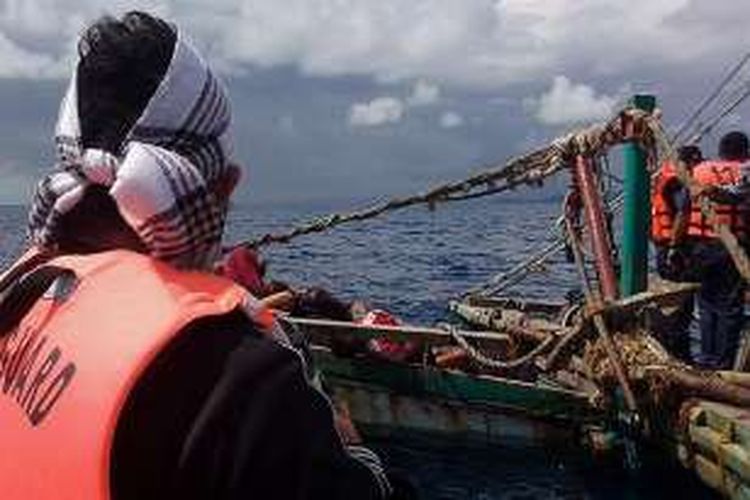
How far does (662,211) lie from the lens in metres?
14.2

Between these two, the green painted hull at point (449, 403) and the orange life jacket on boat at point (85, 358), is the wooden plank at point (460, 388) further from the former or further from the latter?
the orange life jacket on boat at point (85, 358)

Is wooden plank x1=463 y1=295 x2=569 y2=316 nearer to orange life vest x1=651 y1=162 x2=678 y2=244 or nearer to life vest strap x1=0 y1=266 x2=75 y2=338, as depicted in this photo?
orange life vest x1=651 y1=162 x2=678 y2=244

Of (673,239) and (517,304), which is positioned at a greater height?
(673,239)

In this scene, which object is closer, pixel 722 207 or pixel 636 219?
pixel 636 219

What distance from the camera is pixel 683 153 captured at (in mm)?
14461

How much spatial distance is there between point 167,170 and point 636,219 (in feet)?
34.7

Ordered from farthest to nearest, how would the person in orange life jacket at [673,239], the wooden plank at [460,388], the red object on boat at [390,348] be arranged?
the person in orange life jacket at [673,239] → the red object on boat at [390,348] → the wooden plank at [460,388]

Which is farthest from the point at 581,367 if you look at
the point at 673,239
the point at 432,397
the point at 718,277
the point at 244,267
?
the point at 244,267

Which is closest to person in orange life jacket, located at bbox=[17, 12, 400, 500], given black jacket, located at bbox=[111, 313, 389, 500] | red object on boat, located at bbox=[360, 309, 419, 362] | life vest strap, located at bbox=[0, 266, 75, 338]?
black jacket, located at bbox=[111, 313, 389, 500]

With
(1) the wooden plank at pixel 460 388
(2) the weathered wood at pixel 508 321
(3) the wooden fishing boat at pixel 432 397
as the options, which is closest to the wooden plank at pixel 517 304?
(2) the weathered wood at pixel 508 321

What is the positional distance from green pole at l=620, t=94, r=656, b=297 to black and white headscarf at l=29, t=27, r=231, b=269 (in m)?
10.2

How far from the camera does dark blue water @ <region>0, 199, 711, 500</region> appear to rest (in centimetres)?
1148

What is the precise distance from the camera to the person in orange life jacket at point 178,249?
1.92 metres

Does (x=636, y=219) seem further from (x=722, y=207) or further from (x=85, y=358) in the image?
(x=85, y=358)
